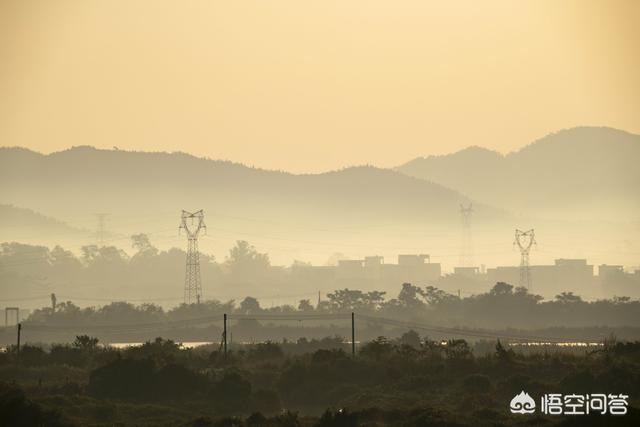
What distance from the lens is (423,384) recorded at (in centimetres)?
8581

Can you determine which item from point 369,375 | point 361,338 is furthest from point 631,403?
point 361,338

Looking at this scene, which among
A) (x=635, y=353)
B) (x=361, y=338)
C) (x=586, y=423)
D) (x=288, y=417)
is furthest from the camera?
(x=361, y=338)

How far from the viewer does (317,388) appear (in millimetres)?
87500

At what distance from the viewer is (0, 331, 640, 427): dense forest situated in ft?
235

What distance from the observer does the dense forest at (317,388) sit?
7150cm

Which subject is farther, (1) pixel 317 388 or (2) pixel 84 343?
(2) pixel 84 343

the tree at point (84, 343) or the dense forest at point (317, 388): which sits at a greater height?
the tree at point (84, 343)

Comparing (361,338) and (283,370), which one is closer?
(283,370)

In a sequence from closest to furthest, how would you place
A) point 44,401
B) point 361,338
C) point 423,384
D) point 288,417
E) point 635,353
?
1. point 288,417
2. point 44,401
3. point 423,384
4. point 635,353
5. point 361,338

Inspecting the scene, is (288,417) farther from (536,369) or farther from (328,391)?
(536,369)

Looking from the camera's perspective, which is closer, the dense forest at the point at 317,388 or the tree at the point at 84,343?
the dense forest at the point at 317,388

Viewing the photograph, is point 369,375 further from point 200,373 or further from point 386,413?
point 386,413

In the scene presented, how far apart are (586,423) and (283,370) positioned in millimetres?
32423

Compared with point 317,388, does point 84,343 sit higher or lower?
higher
